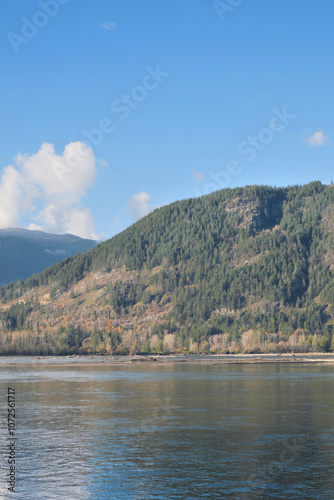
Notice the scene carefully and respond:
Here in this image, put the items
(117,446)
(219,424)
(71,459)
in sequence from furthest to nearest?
(219,424) → (117,446) → (71,459)

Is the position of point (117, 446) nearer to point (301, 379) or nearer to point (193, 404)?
point (193, 404)

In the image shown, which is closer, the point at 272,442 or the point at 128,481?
the point at 128,481

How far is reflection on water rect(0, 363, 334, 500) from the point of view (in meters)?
52.7

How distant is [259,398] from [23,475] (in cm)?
6466

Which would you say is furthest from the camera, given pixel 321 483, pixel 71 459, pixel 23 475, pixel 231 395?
pixel 231 395

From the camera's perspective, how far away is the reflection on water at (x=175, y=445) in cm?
5266

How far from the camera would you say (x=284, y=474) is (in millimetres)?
56312

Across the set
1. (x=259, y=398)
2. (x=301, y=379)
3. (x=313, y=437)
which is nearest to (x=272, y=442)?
(x=313, y=437)

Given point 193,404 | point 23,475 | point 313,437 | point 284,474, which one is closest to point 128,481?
point 23,475

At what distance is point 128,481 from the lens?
54938 mm

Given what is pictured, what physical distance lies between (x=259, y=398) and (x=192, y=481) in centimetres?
6129

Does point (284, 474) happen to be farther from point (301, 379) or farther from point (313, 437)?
point (301, 379)

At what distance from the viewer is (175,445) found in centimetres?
7012

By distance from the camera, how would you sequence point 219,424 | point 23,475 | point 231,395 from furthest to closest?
point 231,395
point 219,424
point 23,475
